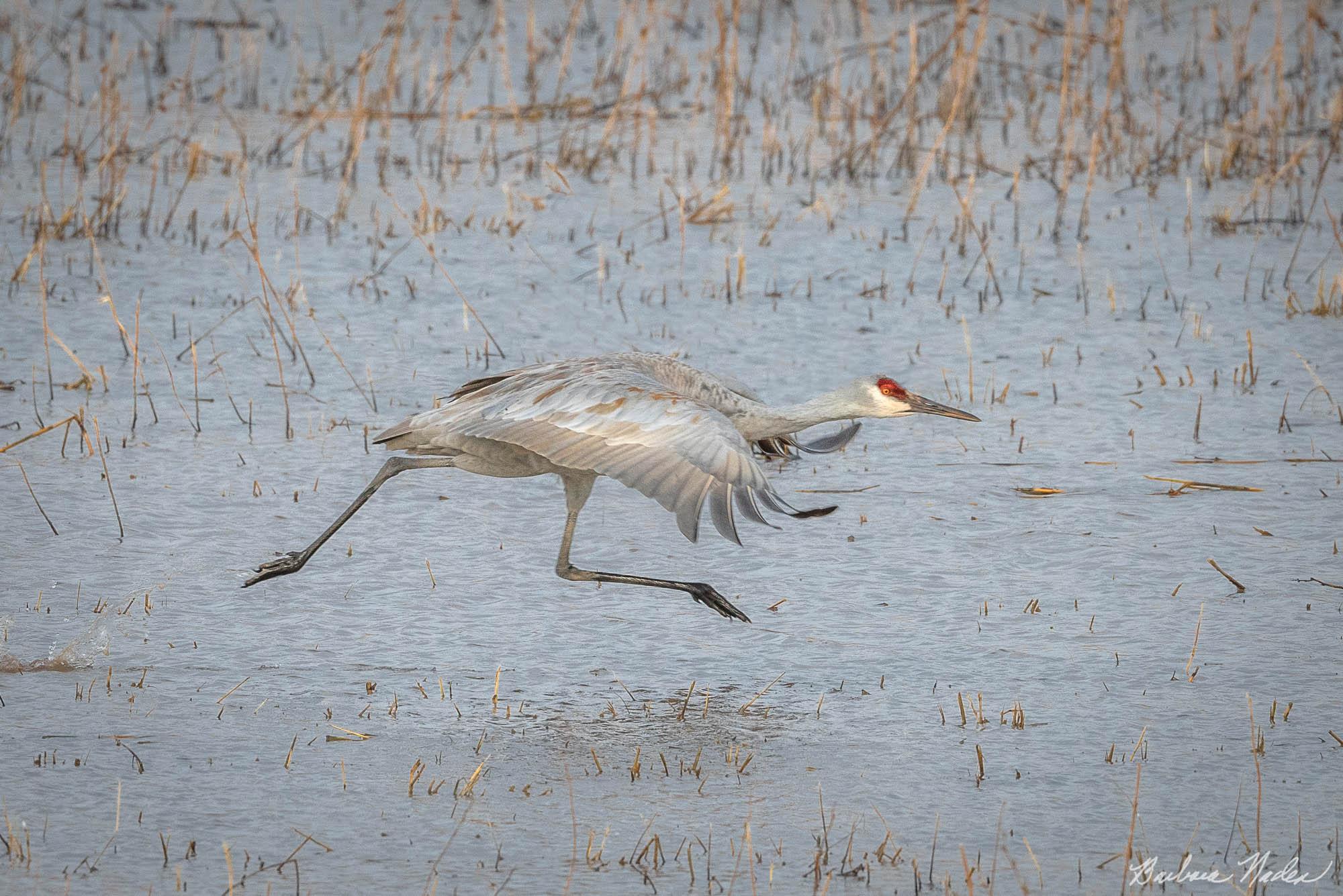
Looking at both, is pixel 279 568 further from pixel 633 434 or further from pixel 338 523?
pixel 633 434

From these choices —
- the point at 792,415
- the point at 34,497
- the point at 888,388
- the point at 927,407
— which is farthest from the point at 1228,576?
the point at 34,497

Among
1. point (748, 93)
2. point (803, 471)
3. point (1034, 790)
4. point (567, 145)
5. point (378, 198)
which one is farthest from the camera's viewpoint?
point (748, 93)

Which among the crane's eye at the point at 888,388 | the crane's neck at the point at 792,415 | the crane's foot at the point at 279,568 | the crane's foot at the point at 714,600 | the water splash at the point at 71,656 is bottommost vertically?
the water splash at the point at 71,656

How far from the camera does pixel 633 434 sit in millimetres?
4539

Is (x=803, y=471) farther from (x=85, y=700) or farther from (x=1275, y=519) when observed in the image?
(x=85, y=700)

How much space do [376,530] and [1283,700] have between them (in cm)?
285

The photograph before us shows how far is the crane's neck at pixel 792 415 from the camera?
505 cm

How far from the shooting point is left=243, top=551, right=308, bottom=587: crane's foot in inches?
197

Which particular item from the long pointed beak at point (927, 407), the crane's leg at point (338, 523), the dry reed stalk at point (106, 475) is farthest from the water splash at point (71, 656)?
the long pointed beak at point (927, 407)

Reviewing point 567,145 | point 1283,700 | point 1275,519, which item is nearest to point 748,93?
point 567,145

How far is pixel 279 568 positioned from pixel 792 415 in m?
1.56

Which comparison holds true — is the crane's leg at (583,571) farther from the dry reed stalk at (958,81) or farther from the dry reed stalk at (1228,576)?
the dry reed stalk at (958,81)

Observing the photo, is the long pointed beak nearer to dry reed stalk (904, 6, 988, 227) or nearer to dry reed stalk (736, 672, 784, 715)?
dry reed stalk (736, 672, 784, 715)

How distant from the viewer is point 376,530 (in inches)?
223
